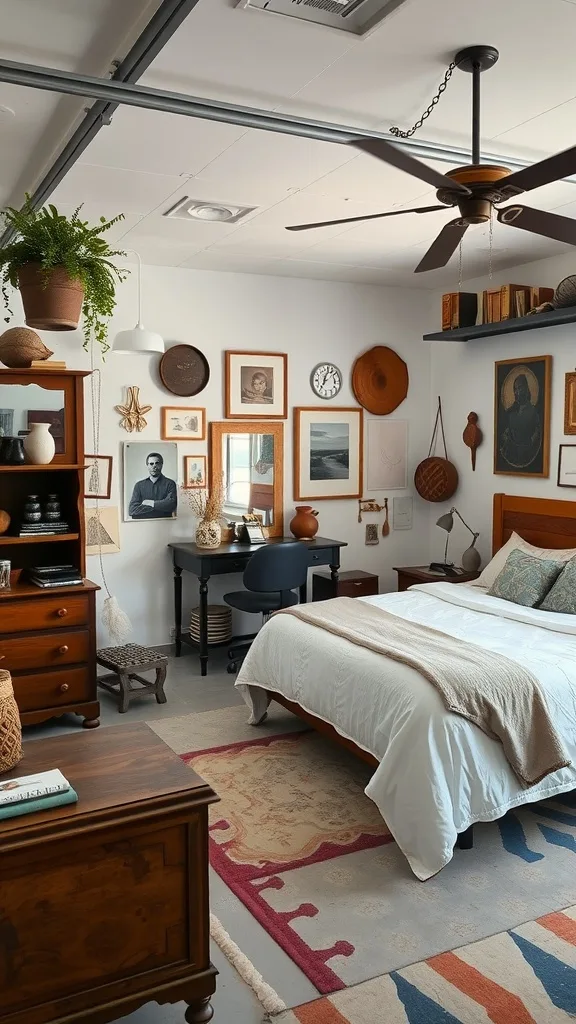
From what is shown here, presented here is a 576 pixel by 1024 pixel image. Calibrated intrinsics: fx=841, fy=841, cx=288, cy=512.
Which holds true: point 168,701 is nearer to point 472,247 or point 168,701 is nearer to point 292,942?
point 292,942

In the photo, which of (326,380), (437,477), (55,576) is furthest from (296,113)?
(437,477)

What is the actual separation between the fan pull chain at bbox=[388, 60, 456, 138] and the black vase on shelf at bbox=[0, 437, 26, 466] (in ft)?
8.18

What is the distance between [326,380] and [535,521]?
→ 75.4 inches

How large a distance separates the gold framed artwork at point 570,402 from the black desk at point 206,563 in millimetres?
1745

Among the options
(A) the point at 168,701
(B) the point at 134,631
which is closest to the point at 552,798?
(A) the point at 168,701

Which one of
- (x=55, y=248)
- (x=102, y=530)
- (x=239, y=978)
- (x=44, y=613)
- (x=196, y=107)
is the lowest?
(x=239, y=978)

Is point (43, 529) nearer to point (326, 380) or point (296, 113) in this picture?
point (296, 113)

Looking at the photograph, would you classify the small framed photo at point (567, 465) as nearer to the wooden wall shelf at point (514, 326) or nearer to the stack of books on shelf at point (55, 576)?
the wooden wall shelf at point (514, 326)

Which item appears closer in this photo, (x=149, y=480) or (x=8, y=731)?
(x=8, y=731)

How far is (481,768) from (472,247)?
3.48 m

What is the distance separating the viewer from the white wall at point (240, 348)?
5.77 m

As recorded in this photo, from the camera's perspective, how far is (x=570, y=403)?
5.46 meters

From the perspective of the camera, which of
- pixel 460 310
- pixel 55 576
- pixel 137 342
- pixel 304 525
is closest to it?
pixel 55 576

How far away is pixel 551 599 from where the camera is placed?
185 inches
